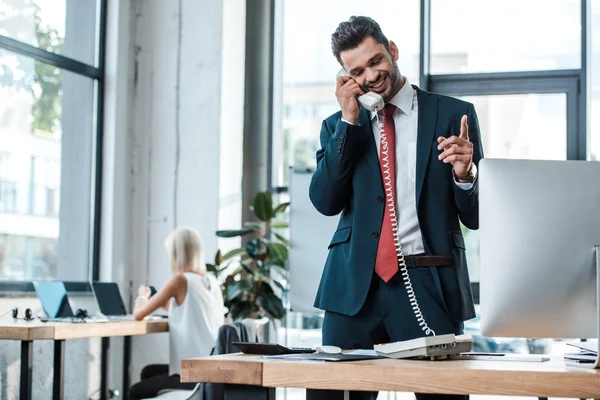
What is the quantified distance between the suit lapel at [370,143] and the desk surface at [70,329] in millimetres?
2216

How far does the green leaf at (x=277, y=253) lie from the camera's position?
539 centimetres

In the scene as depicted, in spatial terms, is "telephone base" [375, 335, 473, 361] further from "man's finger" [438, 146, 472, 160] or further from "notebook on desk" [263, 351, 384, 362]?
"man's finger" [438, 146, 472, 160]

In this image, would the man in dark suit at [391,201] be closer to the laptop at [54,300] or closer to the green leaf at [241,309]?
the laptop at [54,300]

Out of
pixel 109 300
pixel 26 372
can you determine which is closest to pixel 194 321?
pixel 109 300

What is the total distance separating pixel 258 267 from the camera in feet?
17.6

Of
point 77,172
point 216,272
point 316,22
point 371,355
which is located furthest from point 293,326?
point 371,355

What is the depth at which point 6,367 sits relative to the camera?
4719mm

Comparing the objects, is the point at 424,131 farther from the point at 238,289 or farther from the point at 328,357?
the point at 238,289

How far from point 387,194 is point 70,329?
2.41 metres

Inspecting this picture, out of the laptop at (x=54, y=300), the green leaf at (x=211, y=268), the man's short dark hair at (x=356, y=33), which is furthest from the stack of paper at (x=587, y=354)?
the green leaf at (x=211, y=268)

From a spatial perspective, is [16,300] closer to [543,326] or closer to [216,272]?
[216,272]

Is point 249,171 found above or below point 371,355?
above

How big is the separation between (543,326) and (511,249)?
0.55 feet

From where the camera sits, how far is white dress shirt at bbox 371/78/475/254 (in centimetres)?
211
